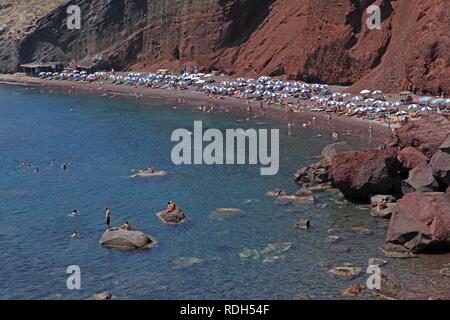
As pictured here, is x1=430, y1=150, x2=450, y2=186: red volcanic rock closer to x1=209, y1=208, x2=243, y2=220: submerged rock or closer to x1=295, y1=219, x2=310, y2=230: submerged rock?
x1=295, y1=219, x2=310, y2=230: submerged rock

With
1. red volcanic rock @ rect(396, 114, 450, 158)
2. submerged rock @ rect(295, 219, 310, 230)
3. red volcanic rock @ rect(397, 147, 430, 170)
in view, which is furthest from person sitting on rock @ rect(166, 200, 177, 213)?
red volcanic rock @ rect(396, 114, 450, 158)

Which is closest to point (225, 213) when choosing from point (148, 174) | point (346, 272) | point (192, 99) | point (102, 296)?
point (346, 272)

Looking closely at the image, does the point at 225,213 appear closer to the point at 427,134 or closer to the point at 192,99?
the point at 427,134

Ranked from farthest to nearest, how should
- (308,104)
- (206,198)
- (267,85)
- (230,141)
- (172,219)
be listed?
(267,85)
(308,104)
(230,141)
(206,198)
(172,219)

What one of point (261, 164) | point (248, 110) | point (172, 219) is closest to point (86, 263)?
point (172, 219)

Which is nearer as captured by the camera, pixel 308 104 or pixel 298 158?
pixel 298 158
